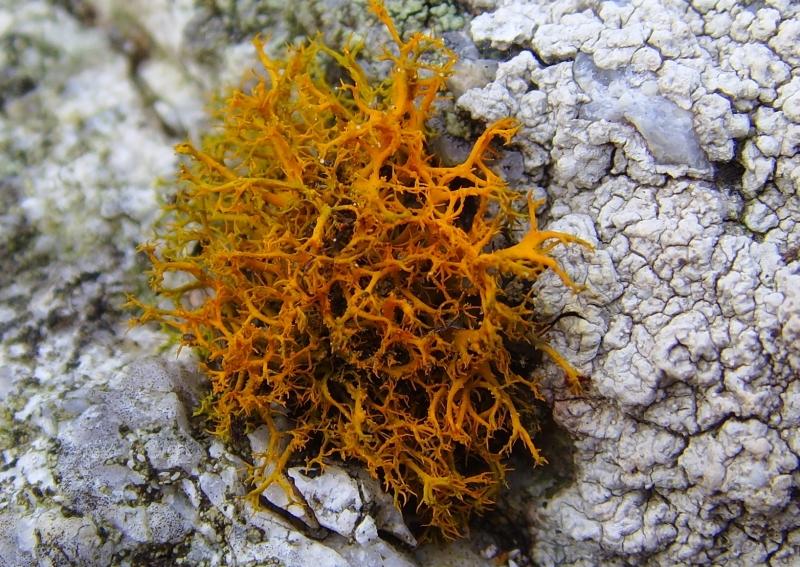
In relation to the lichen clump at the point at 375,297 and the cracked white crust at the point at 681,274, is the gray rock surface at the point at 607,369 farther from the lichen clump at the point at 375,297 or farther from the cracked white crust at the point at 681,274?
the lichen clump at the point at 375,297

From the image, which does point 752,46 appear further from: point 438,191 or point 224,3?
point 224,3

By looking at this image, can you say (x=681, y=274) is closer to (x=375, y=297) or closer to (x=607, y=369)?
(x=607, y=369)

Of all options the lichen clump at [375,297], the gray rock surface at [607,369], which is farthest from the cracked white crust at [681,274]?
the lichen clump at [375,297]

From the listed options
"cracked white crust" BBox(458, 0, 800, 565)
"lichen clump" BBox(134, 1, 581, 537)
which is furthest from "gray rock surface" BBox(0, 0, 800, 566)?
"lichen clump" BBox(134, 1, 581, 537)

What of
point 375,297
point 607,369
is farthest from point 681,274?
point 375,297

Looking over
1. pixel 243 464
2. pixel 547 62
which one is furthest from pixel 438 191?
pixel 243 464
